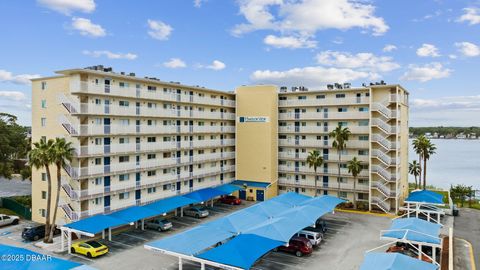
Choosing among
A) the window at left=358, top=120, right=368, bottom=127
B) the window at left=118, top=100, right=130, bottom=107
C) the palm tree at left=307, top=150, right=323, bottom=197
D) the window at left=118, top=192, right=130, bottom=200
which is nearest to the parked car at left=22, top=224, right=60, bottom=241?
the window at left=118, top=192, right=130, bottom=200

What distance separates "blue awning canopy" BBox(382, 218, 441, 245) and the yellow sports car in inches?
959

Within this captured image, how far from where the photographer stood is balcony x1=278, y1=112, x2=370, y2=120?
4794 cm

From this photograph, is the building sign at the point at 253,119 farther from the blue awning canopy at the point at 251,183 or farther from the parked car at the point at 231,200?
the parked car at the point at 231,200

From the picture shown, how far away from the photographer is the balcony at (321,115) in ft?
157

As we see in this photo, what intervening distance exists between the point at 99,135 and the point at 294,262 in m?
22.5

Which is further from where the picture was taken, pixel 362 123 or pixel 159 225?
pixel 362 123

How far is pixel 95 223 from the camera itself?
31.8m

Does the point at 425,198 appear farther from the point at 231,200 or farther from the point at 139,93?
the point at 139,93

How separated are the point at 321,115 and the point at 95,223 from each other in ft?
109

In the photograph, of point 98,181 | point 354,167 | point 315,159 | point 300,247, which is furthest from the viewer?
point 315,159

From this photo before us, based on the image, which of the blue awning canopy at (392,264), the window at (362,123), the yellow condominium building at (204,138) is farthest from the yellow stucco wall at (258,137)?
the blue awning canopy at (392,264)

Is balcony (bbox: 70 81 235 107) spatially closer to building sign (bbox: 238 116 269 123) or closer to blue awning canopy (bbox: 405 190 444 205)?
building sign (bbox: 238 116 269 123)

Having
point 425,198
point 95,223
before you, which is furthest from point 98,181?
point 425,198

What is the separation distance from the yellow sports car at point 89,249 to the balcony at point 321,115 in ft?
106
